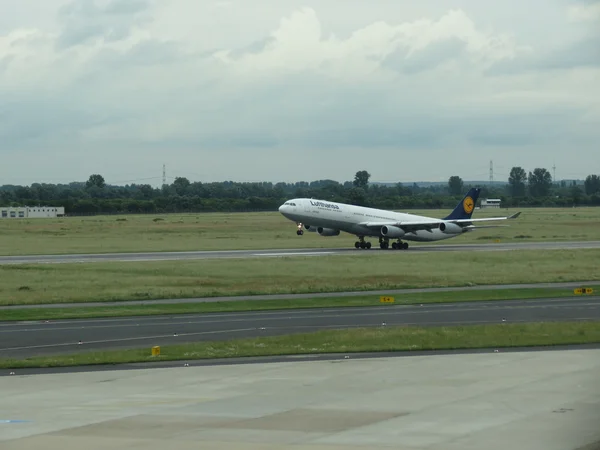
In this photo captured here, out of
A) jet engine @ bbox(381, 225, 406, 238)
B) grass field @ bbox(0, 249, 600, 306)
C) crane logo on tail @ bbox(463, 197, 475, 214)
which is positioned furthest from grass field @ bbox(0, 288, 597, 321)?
crane logo on tail @ bbox(463, 197, 475, 214)

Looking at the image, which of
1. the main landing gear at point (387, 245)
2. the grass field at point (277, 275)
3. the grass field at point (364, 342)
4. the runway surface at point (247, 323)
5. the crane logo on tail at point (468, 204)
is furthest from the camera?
the crane logo on tail at point (468, 204)

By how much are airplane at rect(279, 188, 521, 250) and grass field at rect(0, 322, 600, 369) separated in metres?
60.2

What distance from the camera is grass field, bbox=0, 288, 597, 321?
47.8m

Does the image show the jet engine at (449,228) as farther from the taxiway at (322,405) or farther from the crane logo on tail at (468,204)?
the taxiway at (322,405)

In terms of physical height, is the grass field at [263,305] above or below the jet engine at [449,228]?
below

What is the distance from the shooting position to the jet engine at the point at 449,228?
345ft

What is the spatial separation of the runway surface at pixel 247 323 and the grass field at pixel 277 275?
10519 mm

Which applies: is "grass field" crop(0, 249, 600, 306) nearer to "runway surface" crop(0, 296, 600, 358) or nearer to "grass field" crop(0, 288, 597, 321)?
"grass field" crop(0, 288, 597, 321)

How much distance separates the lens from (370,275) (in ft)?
229

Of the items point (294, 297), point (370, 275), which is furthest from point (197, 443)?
point (370, 275)

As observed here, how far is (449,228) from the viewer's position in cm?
10575

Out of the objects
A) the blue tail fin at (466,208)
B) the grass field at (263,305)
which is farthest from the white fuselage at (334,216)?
the grass field at (263,305)

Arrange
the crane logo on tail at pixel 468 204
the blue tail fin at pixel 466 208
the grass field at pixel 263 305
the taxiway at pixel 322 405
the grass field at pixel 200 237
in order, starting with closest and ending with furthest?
the taxiway at pixel 322 405
the grass field at pixel 263 305
the grass field at pixel 200 237
the crane logo on tail at pixel 468 204
the blue tail fin at pixel 466 208

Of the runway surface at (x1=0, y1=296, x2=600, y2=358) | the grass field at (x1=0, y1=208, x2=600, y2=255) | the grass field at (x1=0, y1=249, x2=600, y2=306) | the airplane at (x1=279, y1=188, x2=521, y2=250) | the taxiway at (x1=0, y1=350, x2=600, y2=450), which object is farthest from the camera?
the grass field at (x1=0, y1=208, x2=600, y2=255)
